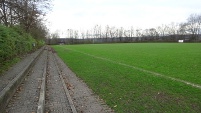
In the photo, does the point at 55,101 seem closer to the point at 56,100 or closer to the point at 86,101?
the point at 56,100

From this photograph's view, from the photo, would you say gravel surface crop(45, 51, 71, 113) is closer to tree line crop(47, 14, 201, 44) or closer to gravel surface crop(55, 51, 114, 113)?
gravel surface crop(55, 51, 114, 113)

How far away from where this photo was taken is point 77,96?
713cm

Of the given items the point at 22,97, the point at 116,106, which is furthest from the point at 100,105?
the point at 22,97

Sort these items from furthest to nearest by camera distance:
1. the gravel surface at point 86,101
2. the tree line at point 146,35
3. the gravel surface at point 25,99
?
the tree line at point 146,35 → the gravel surface at point 86,101 → the gravel surface at point 25,99

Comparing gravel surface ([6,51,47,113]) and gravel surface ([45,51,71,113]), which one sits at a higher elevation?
gravel surface ([6,51,47,113])

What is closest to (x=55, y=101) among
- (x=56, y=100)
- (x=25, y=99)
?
(x=56, y=100)

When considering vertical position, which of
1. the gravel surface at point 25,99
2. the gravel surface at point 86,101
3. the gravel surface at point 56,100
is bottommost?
the gravel surface at point 86,101

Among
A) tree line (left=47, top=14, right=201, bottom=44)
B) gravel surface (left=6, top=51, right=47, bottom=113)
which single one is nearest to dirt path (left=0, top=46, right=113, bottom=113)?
gravel surface (left=6, top=51, right=47, bottom=113)

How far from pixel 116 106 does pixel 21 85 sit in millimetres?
4736

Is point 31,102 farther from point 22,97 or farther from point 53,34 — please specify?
point 53,34

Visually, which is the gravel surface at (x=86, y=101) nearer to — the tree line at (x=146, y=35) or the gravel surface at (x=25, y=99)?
the gravel surface at (x=25, y=99)

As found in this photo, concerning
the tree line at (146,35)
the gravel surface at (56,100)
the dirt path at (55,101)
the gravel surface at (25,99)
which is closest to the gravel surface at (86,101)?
the dirt path at (55,101)

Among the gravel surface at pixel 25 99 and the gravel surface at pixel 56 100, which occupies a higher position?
the gravel surface at pixel 25 99

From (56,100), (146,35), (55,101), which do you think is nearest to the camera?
(55,101)
